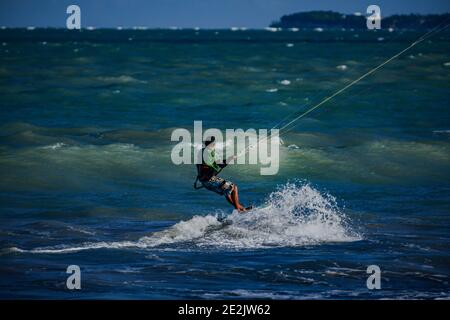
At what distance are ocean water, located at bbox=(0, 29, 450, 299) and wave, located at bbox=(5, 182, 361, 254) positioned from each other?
0.12 ft

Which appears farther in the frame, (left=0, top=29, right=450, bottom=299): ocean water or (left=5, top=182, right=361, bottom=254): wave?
(left=5, top=182, right=361, bottom=254): wave

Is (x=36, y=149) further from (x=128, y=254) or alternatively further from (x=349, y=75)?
(x=349, y=75)

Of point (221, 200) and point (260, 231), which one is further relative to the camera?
point (221, 200)

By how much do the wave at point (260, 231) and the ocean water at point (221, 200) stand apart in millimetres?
37

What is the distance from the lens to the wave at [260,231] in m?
15.7

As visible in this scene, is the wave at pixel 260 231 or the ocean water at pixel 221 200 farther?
the wave at pixel 260 231

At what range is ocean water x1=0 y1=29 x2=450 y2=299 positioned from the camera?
1356 centimetres

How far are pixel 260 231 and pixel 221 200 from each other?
4053mm

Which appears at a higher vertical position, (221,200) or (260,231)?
(221,200)

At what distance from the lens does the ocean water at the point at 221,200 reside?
13.6 m

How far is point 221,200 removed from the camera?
2066 centimetres

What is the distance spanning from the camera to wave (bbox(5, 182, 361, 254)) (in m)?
15.7

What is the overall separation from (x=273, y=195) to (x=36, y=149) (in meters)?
9.30
